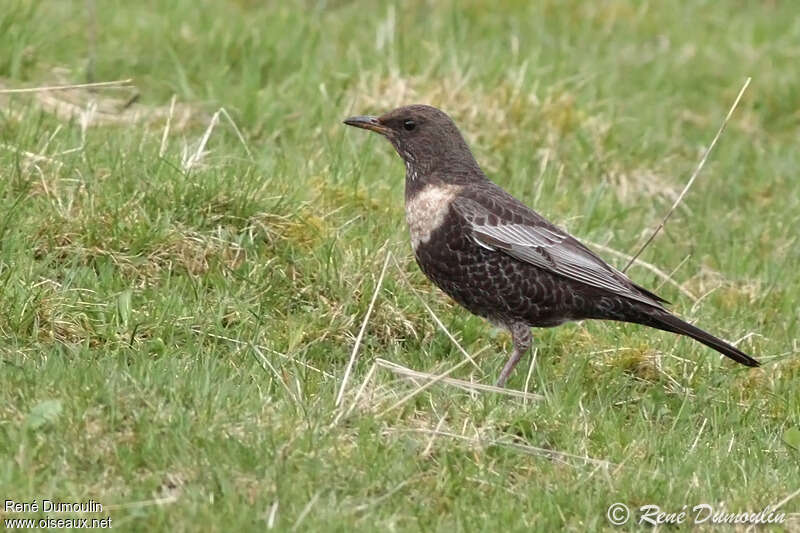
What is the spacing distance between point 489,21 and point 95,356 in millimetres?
5371

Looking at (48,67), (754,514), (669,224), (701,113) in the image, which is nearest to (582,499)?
(754,514)

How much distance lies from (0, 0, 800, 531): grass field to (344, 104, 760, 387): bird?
224 millimetres

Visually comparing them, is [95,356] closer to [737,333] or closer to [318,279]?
[318,279]

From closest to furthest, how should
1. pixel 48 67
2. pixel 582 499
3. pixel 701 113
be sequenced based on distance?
pixel 582 499 < pixel 48 67 < pixel 701 113

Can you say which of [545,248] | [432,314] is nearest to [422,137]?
[545,248]

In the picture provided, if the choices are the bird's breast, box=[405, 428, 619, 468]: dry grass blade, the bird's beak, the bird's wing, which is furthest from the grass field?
the bird's beak

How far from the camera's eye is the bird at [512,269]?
604 centimetres

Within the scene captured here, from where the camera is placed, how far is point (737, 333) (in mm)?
6809

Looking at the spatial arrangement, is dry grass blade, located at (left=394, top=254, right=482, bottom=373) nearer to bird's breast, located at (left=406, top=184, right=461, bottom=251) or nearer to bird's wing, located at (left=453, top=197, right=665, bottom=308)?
bird's breast, located at (left=406, top=184, right=461, bottom=251)

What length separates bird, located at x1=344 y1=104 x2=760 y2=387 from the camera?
6043 millimetres

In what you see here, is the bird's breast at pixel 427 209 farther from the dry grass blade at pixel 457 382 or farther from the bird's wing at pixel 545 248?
the dry grass blade at pixel 457 382

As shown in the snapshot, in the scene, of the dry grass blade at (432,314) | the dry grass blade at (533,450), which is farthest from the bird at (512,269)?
the dry grass blade at (533,450)

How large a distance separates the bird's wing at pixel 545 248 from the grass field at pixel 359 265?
0.34 meters

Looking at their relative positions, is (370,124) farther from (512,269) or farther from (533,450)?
(533,450)
